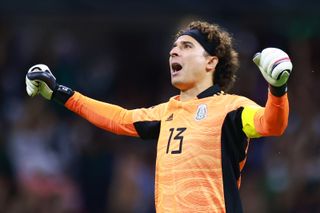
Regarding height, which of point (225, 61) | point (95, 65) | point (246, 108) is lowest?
point (246, 108)

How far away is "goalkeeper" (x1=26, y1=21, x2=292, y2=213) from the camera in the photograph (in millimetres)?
6031

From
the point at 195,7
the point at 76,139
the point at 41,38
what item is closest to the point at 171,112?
the point at 195,7

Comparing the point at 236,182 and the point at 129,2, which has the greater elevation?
the point at 129,2

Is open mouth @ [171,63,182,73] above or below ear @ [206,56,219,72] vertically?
below

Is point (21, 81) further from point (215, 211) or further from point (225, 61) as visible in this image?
point (215, 211)

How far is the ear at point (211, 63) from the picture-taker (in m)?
6.61

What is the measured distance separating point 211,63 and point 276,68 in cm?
144

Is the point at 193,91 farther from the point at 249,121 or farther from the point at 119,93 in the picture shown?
the point at 119,93

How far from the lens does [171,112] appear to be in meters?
6.52

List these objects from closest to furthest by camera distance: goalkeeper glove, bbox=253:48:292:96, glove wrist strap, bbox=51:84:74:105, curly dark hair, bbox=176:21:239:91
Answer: goalkeeper glove, bbox=253:48:292:96 → curly dark hair, bbox=176:21:239:91 → glove wrist strap, bbox=51:84:74:105

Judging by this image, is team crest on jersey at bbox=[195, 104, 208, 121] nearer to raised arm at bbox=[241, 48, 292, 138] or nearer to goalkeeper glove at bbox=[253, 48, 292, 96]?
raised arm at bbox=[241, 48, 292, 138]

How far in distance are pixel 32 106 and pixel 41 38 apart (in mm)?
1094

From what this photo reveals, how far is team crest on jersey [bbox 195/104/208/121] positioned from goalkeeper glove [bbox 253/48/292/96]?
0.91m

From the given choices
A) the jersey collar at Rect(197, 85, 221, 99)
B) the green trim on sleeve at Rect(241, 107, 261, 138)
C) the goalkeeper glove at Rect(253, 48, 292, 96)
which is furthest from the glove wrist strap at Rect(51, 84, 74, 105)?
the goalkeeper glove at Rect(253, 48, 292, 96)
